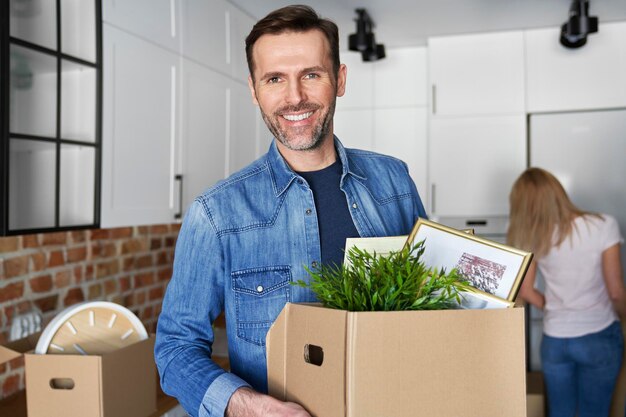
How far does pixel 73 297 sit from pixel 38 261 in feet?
0.76

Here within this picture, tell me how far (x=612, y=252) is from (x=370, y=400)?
198cm

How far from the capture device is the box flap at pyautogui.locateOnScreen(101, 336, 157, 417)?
1550mm

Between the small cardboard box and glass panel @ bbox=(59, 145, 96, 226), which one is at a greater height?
glass panel @ bbox=(59, 145, 96, 226)

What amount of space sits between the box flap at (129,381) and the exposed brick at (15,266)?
496mm

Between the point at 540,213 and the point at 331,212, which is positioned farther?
the point at 540,213

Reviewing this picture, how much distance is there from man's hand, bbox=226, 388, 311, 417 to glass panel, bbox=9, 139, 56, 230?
126 centimetres

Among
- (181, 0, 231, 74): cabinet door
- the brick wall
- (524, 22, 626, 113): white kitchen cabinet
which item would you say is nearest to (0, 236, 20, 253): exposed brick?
the brick wall

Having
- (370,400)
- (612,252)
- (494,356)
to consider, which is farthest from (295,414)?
(612,252)

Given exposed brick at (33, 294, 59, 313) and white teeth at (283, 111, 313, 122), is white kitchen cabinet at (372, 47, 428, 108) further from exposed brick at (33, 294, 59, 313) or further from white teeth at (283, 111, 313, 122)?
white teeth at (283, 111, 313, 122)

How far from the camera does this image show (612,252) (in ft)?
7.63

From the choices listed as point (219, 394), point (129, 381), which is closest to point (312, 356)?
point (219, 394)

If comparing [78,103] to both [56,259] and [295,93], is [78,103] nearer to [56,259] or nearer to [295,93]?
[56,259]

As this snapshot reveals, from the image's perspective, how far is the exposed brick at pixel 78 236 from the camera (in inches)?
84.4

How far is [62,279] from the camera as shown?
2.11 metres
